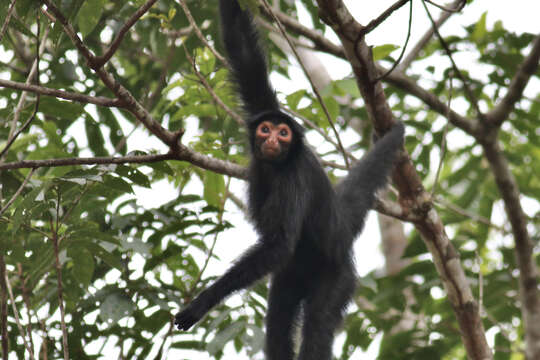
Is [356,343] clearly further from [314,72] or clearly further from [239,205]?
[314,72]

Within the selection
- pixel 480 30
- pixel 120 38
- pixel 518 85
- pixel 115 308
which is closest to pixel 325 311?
pixel 115 308

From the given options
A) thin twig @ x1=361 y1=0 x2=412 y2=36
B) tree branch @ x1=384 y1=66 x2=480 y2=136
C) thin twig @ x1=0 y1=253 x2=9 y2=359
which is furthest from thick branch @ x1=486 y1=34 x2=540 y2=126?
thin twig @ x1=0 y1=253 x2=9 y2=359

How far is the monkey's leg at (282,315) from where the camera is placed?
5773 mm

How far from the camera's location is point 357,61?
5.39 m

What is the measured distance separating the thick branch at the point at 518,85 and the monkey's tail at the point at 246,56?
2.43 meters

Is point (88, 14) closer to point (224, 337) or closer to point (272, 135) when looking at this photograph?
point (272, 135)

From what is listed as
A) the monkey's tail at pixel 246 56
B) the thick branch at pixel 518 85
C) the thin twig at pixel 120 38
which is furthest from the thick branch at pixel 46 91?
the thick branch at pixel 518 85

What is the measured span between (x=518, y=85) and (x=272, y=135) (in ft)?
8.43

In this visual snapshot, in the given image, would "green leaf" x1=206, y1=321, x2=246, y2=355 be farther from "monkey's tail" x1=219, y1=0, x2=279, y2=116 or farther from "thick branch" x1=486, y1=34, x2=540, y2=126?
"thick branch" x1=486, y1=34, x2=540, y2=126

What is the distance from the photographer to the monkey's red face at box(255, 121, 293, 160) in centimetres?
589

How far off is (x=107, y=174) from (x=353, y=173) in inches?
109

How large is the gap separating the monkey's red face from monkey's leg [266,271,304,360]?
122cm

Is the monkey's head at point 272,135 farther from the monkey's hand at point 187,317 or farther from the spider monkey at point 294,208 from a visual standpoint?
the monkey's hand at point 187,317

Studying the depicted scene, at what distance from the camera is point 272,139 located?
231 inches
